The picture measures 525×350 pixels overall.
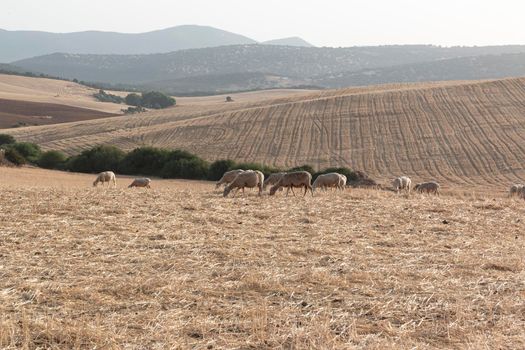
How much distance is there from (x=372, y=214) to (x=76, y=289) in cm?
1005

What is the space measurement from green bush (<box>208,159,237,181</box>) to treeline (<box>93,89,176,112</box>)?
96.6m

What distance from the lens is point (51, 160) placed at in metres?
63.0

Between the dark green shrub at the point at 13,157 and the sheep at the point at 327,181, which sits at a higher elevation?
the sheep at the point at 327,181

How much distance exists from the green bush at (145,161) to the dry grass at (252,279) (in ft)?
141

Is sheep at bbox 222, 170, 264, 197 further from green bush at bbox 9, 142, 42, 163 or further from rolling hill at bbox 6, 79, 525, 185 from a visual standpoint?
green bush at bbox 9, 142, 42, 163

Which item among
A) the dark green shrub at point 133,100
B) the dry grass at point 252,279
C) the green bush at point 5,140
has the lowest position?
the green bush at point 5,140

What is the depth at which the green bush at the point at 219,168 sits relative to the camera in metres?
56.7

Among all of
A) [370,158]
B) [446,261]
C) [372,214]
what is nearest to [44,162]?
[370,158]

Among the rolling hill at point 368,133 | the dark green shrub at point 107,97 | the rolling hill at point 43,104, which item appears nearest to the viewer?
the rolling hill at point 368,133

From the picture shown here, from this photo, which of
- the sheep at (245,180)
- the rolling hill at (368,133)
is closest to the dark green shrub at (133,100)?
the rolling hill at (368,133)

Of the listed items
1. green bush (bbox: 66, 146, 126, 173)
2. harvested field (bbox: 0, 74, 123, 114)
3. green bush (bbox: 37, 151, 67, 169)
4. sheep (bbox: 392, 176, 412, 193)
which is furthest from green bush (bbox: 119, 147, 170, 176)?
harvested field (bbox: 0, 74, 123, 114)

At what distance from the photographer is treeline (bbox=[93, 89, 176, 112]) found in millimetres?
152875

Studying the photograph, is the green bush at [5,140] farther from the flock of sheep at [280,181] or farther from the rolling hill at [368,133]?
the flock of sheep at [280,181]

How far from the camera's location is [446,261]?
11.8 metres
